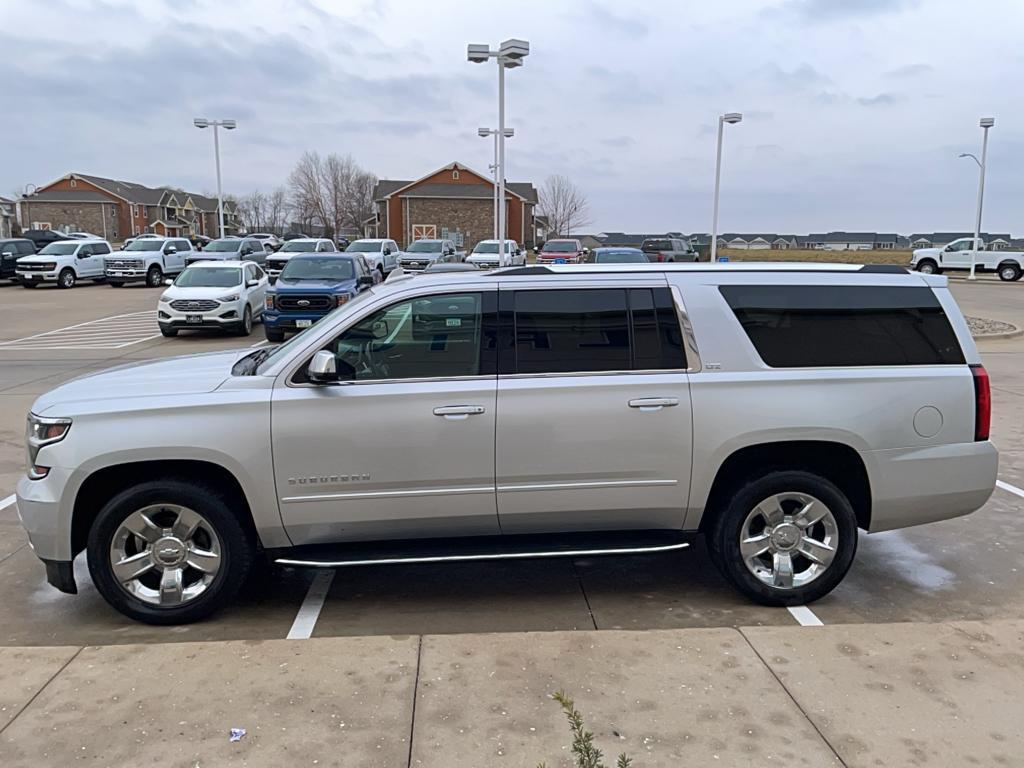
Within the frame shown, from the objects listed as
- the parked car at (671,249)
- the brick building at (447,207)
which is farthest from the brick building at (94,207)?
the parked car at (671,249)

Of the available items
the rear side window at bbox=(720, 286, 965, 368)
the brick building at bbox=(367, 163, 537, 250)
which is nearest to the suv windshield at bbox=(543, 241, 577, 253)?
the rear side window at bbox=(720, 286, 965, 368)

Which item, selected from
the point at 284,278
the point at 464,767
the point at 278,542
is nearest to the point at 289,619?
the point at 278,542

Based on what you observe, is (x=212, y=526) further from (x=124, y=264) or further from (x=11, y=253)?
(x=11, y=253)

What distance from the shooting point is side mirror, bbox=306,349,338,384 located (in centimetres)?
396

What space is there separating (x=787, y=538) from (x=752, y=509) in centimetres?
27

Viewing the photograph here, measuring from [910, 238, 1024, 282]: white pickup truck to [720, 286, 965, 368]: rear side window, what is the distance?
125 ft

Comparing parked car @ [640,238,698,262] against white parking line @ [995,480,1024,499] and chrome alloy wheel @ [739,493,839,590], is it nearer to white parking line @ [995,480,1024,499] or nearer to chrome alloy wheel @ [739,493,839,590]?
white parking line @ [995,480,1024,499]

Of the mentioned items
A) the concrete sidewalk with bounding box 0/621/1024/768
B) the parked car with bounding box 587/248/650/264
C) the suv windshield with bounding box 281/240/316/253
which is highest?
the suv windshield with bounding box 281/240/316/253

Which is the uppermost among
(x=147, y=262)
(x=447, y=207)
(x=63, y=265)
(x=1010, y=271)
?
(x=447, y=207)

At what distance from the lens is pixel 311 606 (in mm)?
4508

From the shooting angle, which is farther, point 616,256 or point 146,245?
point 146,245

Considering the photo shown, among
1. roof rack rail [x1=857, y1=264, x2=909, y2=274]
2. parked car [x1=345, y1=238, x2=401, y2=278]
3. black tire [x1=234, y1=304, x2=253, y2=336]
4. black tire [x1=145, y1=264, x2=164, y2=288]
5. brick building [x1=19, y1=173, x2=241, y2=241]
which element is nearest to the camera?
roof rack rail [x1=857, y1=264, x2=909, y2=274]

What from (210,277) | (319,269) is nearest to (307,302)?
(319,269)

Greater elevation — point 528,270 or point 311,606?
point 528,270
